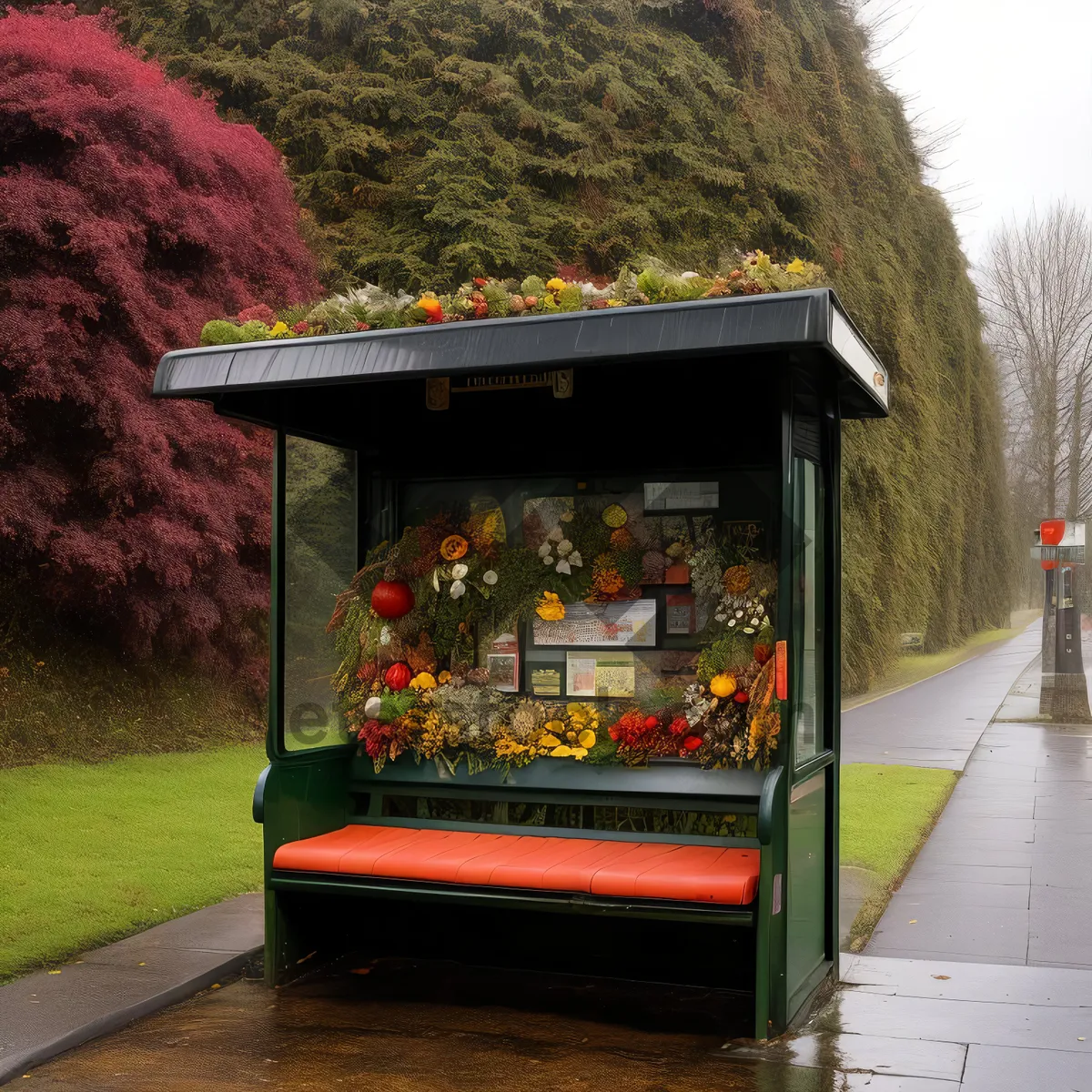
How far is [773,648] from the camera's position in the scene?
17.1 feet

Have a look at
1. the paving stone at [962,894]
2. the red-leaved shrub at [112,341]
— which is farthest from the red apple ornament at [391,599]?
the red-leaved shrub at [112,341]

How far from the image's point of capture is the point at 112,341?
11.1m

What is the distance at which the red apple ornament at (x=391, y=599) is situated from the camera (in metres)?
6.06

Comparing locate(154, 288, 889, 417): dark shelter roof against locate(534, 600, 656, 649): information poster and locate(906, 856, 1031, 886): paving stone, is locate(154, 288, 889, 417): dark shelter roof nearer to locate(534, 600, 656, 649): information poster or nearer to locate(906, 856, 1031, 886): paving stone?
locate(534, 600, 656, 649): information poster

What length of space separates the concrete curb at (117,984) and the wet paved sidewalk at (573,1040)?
9 cm

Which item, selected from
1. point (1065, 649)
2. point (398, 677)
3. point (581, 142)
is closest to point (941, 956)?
point (398, 677)

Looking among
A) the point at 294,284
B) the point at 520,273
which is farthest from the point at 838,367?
the point at 520,273

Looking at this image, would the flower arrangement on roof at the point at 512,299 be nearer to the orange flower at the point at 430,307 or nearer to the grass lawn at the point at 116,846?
the orange flower at the point at 430,307

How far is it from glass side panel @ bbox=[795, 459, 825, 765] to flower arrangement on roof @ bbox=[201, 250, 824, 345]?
2.59ft

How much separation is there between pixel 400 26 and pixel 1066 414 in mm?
16571

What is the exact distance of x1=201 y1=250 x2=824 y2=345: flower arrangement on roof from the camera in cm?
468

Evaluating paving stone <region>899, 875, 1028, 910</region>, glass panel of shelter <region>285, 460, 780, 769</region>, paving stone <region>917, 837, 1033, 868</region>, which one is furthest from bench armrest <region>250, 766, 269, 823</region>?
paving stone <region>917, 837, 1033, 868</region>

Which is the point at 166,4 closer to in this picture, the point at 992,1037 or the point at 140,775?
the point at 140,775

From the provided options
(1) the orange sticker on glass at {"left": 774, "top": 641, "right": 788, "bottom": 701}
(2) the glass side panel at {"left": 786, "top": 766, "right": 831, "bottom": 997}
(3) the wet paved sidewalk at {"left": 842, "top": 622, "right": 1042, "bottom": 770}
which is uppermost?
(1) the orange sticker on glass at {"left": 774, "top": 641, "right": 788, "bottom": 701}
